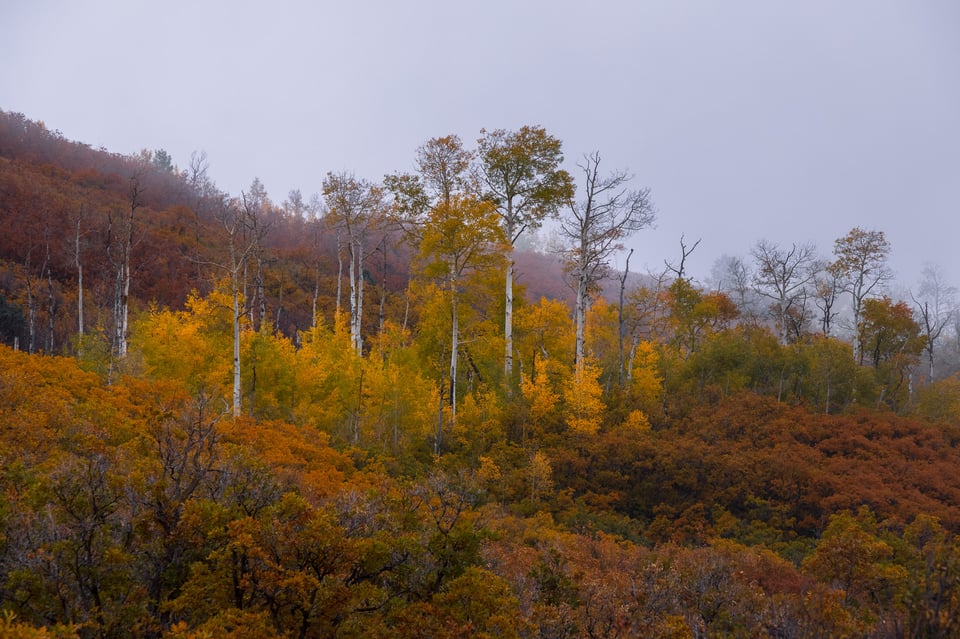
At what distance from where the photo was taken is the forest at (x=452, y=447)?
14.5 ft

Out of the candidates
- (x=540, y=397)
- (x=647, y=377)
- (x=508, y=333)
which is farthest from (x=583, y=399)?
(x=647, y=377)

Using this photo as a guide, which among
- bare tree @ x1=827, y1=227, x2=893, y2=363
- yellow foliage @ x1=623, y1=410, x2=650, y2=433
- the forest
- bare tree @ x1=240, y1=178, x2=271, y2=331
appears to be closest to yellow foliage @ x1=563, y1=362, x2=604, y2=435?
the forest

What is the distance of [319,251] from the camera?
4569 cm

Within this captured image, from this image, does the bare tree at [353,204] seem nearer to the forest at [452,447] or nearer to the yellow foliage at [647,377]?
the forest at [452,447]

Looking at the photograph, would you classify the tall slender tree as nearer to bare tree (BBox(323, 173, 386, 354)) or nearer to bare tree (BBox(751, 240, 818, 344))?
bare tree (BBox(323, 173, 386, 354))

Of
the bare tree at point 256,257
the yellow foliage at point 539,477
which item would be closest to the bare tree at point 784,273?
the yellow foliage at point 539,477

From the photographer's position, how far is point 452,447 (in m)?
18.4

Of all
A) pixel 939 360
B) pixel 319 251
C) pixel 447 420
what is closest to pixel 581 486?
pixel 447 420

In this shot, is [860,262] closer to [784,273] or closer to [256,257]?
[784,273]

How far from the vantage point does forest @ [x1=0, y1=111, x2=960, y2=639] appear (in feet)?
14.5

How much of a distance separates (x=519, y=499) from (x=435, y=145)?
13290 millimetres

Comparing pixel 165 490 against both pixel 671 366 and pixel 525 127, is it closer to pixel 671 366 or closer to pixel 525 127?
pixel 525 127

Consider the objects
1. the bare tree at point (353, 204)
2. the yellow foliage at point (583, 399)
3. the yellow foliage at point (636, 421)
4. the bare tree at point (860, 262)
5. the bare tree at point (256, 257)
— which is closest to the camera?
the bare tree at point (256, 257)

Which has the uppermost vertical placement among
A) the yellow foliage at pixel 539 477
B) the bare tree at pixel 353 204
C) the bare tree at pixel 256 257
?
the bare tree at pixel 353 204
